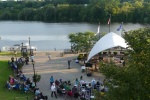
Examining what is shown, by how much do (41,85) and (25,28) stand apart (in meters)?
54.7

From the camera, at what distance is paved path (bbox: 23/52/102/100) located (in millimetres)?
23041

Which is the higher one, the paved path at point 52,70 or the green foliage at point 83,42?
the green foliage at point 83,42

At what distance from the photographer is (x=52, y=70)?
87.1 feet

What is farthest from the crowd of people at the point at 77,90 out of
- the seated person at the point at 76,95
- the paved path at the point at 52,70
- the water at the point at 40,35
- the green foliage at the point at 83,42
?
the water at the point at 40,35

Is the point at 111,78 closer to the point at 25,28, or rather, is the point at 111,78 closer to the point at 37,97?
the point at 37,97

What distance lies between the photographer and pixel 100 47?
2677cm

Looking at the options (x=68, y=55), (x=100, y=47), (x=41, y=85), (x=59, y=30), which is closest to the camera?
(x=41, y=85)

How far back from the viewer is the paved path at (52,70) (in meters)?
23.0

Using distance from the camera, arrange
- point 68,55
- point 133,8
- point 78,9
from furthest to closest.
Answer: point 78,9 → point 133,8 → point 68,55

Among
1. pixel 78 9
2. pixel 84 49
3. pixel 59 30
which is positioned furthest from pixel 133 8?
pixel 84 49

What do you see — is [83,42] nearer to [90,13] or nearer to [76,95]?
[76,95]

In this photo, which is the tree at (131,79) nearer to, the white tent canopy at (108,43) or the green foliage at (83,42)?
the white tent canopy at (108,43)

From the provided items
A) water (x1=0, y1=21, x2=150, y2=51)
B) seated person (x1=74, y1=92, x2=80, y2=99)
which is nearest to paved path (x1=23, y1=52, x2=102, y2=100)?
seated person (x1=74, y1=92, x2=80, y2=99)

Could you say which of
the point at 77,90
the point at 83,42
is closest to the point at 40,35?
the point at 83,42
